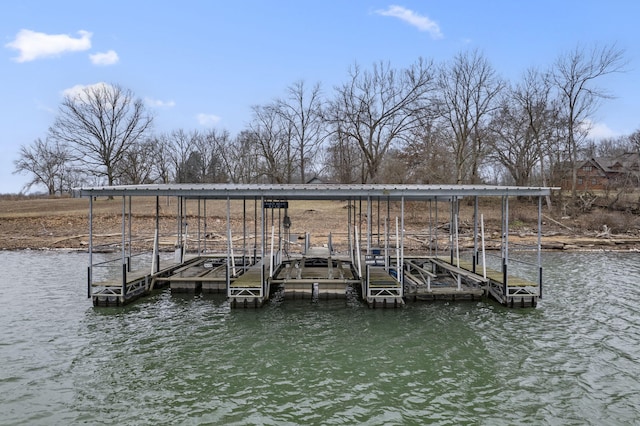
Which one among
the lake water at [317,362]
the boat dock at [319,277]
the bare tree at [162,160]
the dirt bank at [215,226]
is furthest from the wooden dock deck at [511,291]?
the bare tree at [162,160]

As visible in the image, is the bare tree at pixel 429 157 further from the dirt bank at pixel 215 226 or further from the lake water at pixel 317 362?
the lake water at pixel 317 362

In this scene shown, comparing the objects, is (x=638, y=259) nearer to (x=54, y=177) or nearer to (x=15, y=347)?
(x=15, y=347)

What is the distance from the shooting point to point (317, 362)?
7812 mm

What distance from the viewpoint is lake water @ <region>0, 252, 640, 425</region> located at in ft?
19.8

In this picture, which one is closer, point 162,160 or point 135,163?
point 135,163

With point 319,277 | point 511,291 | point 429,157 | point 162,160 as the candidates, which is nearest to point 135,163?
point 162,160

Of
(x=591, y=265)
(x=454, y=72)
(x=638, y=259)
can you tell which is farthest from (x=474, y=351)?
(x=454, y=72)

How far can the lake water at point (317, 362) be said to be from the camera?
6023mm

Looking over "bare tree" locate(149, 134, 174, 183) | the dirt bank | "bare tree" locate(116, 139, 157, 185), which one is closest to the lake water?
the dirt bank

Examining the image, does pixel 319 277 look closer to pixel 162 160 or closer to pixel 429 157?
pixel 429 157

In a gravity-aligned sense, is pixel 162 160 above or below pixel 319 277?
above

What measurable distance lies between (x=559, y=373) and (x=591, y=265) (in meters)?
13.7

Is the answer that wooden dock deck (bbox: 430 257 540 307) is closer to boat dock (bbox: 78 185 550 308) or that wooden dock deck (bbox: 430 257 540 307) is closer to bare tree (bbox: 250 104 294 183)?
boat dock (bbox: 78 185 550 308)

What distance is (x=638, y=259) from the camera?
20625 millimetres
